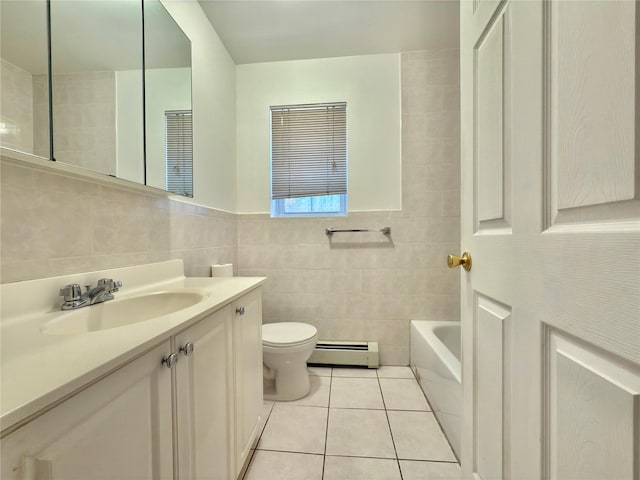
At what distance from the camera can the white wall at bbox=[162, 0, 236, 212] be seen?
162 cm

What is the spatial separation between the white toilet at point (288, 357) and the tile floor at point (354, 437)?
0.07 m

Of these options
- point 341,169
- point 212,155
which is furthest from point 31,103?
point 341,169

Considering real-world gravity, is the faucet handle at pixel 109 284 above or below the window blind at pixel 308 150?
below

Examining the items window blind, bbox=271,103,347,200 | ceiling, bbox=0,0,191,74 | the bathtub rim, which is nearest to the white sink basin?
ceiling, bbox=0,0,191,74

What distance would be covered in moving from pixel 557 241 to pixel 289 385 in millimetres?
1673

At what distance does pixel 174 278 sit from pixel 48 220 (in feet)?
1.94

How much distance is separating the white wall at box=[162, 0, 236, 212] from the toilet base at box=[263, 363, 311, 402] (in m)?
1.24

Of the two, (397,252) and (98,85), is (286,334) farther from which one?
(98,85)

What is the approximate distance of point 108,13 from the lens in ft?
3.33

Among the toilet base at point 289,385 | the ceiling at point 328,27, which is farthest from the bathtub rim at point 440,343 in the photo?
the ceiling at point 328,27

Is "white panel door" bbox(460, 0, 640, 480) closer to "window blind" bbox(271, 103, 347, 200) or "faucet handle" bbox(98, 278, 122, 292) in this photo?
"faucet handle" bbox(98, 278, 122, 292)

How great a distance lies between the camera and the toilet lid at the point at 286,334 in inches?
63.3

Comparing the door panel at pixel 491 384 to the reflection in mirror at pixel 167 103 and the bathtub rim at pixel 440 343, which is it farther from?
the reflection in mirror at pixel 167 103

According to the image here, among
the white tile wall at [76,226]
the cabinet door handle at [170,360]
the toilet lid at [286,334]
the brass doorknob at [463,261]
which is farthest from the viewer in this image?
the toilet lid at [286,334]
